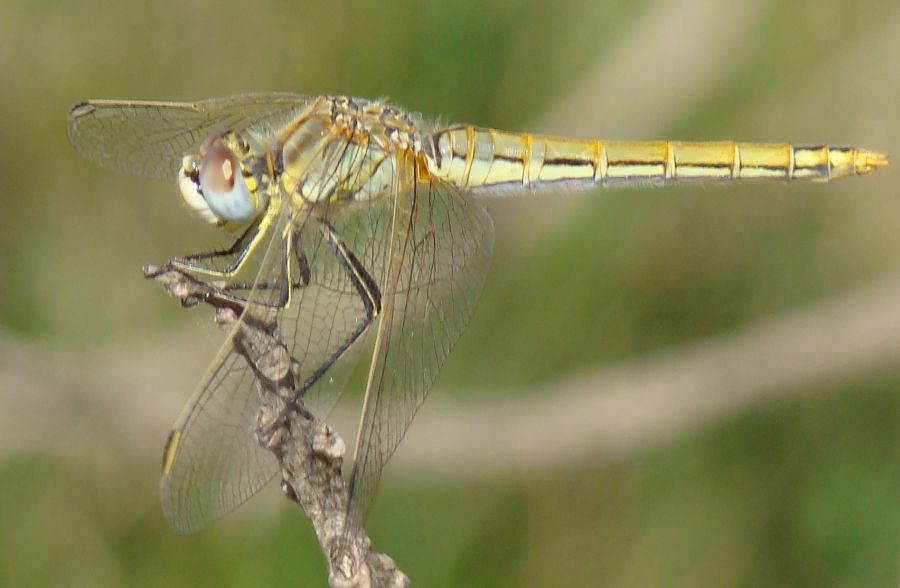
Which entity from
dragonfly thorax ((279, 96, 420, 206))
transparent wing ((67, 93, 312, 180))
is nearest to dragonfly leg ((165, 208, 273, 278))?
dragonfly thorax ((279, 96, 420, 206))

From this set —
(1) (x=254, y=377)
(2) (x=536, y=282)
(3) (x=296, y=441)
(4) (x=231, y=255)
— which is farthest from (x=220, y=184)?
(2) (x=536, y=282)

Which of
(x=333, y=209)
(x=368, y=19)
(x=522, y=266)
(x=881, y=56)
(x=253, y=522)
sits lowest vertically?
(x=253, y=522)

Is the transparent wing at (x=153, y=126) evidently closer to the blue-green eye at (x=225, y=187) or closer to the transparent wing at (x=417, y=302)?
the blue-green eye at (x=225, y=187)

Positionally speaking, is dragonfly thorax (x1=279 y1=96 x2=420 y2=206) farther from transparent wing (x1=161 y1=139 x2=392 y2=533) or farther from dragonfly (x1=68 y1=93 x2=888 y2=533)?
transparent wing (x1=161 y1=139 x2=392 y2=533)

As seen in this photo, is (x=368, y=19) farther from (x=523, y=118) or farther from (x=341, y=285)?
(x=341, y=285)

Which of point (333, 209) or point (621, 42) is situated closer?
point (333, 209)

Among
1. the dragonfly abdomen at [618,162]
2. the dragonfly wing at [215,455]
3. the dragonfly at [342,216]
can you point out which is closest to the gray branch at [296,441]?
the dragonfly at [342,216]

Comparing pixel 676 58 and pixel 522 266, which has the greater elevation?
pixel 676 58

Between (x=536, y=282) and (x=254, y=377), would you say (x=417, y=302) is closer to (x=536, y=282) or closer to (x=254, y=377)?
(x=254, y=377)

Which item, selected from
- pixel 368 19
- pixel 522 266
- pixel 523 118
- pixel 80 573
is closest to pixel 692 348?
pixel 522 266
